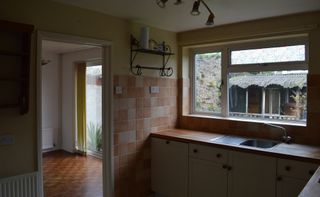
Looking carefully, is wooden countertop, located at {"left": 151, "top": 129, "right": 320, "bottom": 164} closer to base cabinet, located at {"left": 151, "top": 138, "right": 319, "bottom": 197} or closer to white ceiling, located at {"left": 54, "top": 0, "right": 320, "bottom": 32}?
base cabinet, located at {"left": 151, "top": 138, "right": 319, "bottom": 197}

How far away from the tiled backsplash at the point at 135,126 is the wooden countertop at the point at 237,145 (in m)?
0.21

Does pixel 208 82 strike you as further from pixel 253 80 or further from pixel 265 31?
Answer: pixel 265 31

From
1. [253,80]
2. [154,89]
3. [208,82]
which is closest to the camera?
[253,80]

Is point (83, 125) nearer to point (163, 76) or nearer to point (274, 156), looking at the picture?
point (163, 76)

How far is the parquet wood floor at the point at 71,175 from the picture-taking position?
3.54m

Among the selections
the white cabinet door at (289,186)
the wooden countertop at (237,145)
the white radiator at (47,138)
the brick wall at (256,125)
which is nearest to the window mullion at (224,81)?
the brick wall at (256,125)

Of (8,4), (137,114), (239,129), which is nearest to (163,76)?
(137,114)

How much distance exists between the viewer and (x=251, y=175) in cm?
249

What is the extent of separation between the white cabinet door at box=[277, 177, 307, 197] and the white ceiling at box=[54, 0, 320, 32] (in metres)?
1.59

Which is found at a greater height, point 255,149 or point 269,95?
point 269,95

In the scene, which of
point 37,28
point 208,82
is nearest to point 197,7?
point 37,28

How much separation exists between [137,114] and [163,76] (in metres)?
0.69

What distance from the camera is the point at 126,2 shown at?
238 cm

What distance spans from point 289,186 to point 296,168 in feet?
0.58
